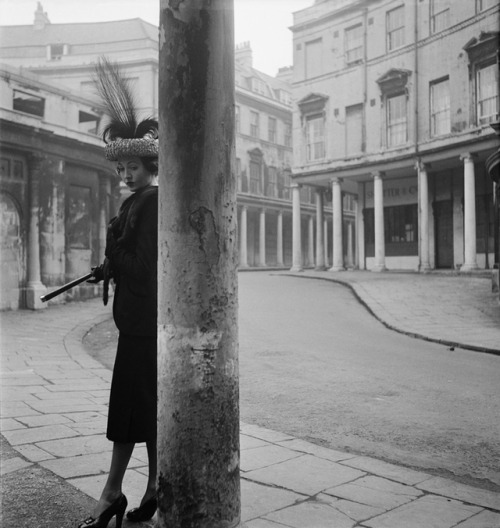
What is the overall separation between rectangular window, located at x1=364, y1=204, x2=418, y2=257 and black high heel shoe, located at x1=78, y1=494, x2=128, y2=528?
873 inches

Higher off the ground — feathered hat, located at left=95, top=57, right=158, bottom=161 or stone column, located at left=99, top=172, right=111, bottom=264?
stone column, located at left=99, top=172, right=111, bottom=264

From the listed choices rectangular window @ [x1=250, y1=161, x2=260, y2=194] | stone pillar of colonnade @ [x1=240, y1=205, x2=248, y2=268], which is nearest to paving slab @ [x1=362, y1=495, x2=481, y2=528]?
stone pillar of colonnade @ [x1=240, y1=205, x2=248, y2=268]

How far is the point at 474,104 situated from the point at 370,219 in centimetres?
730

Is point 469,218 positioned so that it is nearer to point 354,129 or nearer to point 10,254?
point 354,129

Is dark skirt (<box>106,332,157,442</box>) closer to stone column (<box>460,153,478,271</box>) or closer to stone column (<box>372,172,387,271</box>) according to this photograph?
stone column (<box>460,153,478,271</box>)

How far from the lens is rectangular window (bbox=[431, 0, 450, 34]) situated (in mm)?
20484

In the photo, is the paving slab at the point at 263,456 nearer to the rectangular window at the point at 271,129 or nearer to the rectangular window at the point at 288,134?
the rectangular window at the point at 271,129

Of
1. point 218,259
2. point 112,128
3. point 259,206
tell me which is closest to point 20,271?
point 112,128

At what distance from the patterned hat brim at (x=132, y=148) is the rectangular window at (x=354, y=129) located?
2192cm

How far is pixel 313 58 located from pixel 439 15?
21.2ft

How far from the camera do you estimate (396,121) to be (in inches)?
896

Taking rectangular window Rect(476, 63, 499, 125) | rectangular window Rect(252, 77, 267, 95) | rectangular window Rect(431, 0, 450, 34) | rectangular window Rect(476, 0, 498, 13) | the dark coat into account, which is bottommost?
the dark coat

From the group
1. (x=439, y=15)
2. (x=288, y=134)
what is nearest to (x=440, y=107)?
(x=439, y=15)

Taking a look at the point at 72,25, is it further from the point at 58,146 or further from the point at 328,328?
the point at 328,328
